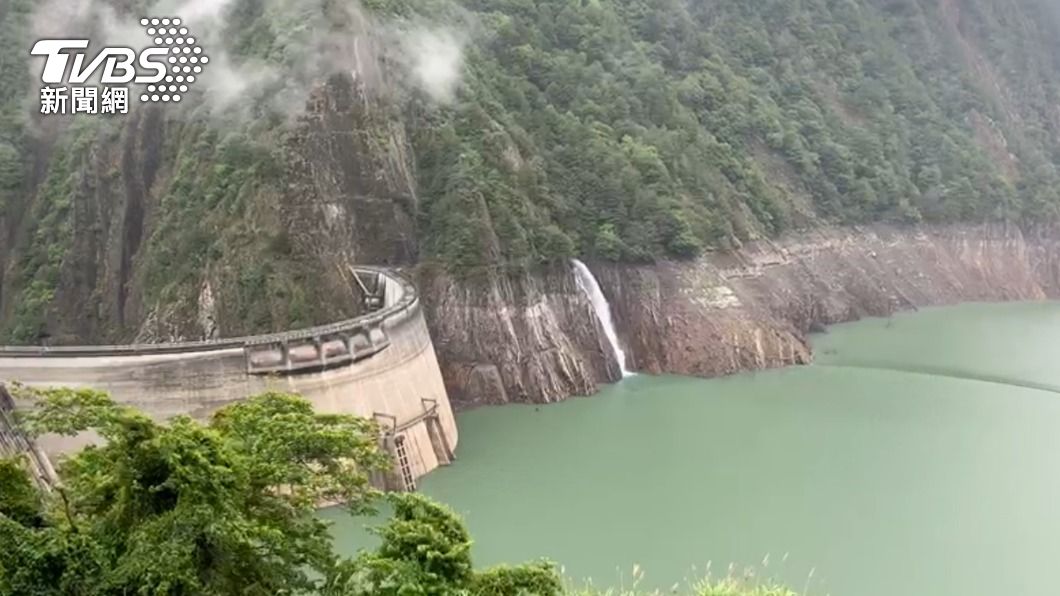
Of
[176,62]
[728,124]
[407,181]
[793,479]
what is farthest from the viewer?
[728,124]

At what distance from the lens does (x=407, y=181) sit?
131ft

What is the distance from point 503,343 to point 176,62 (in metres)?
17.5

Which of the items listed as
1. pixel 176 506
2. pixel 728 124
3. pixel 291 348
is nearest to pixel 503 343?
pixel 291 348

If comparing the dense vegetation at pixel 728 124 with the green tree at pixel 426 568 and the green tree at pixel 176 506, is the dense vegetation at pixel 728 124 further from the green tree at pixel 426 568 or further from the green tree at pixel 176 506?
the green tree at pixel 426 568

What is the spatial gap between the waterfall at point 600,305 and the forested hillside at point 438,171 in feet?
4.06

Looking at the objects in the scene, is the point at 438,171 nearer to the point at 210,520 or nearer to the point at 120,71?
the point at 120,71

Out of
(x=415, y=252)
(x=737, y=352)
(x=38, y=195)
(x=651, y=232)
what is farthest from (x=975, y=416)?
(x=38, y=195)

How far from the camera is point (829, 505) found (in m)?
26.6

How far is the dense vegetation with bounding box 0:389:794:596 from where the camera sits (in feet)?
37.5

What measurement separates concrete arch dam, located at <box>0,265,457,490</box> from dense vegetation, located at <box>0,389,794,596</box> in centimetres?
1287

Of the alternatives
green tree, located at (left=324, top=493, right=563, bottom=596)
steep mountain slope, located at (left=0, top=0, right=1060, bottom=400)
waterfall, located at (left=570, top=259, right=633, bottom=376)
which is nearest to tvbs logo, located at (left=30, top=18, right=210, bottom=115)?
steep mountain slope, located at (left=0, top=0, right=1060, bottom=400)

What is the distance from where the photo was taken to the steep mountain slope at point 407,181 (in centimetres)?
3653

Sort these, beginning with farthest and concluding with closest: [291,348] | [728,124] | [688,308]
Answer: [728,124] < [688,308] < [291,348]

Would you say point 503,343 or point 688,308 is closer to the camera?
point 503,343
